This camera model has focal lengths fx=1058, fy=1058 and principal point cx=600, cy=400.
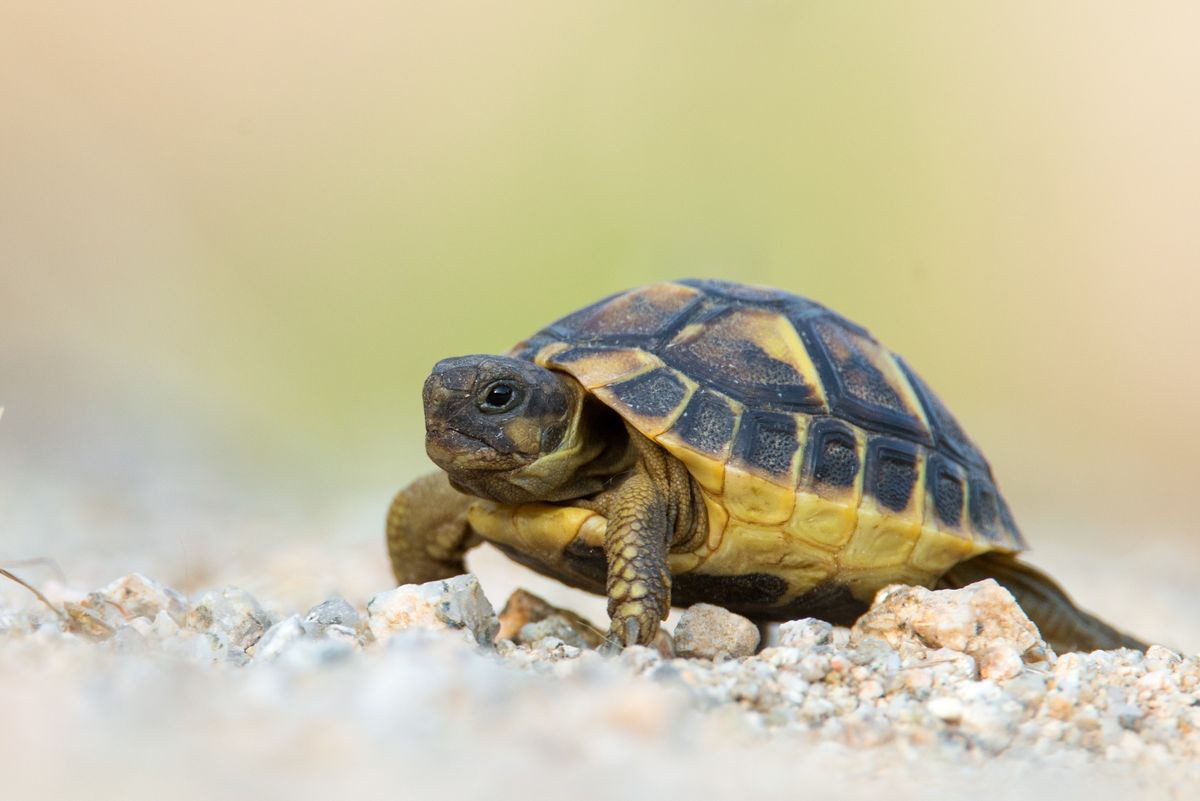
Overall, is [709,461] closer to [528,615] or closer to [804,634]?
[804,634]

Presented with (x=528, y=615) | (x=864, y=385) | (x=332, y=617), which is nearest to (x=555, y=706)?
(x=332, y=617)

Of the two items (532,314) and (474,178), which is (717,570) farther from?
(474,178)

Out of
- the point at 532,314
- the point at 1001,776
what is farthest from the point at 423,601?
the point at 532,314

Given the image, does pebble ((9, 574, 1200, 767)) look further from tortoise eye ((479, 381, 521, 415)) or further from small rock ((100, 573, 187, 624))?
tortoise eye ((479, 381, 521, 415))

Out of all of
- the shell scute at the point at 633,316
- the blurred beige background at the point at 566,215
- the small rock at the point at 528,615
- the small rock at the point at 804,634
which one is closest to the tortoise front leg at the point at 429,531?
the small rock at the point at 528,615

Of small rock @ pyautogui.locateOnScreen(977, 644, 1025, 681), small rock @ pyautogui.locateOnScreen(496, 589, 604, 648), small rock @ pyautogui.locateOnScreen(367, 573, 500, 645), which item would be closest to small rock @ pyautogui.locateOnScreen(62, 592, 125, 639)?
small rock @ pyautogui.locateOnScreen(367, 573, 500, 645)

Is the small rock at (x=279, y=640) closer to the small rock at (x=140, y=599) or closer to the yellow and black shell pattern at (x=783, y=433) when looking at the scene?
the small rock at (x=140, y=599)

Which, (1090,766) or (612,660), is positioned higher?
(612,660)
